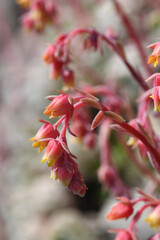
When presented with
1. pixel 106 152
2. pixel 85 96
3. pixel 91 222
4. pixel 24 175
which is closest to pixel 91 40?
pixel 85 96

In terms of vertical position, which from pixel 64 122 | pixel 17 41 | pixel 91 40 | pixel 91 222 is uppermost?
pixel 17 41

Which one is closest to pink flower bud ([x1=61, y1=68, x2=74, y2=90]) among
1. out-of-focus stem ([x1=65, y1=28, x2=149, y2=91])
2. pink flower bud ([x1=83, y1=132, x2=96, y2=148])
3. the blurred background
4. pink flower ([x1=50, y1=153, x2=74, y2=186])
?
out-of-focus stem ([x1=65, y1=28, x2=149, y2=91])

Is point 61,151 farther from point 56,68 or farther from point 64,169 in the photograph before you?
point 56,68

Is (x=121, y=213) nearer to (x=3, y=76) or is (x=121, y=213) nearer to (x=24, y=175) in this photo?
(x=24, y=175)

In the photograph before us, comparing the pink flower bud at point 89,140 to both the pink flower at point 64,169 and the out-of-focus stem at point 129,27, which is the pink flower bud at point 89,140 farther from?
the pink flower at point 64,169

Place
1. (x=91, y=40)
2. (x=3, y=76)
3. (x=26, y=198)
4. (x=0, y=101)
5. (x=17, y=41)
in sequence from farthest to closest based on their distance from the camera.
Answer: (x=17, y=41) < (x=3, y=76) < (x=0, y=101) < (x=26, y=198) < (x=91, y=40)
